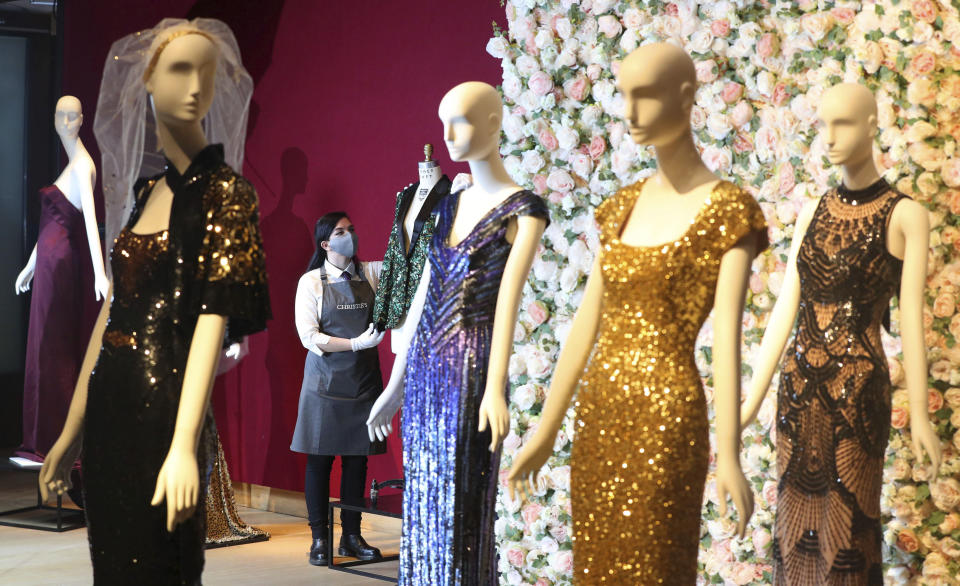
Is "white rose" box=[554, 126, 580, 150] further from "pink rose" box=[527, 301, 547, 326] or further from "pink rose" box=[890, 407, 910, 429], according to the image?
"pink rose" box=[890, 407, 910, 429]

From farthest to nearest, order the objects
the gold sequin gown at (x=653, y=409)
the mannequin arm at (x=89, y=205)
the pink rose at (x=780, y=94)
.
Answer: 1. the mannequin arm at (x=89, y=205)
2. the pink rose at (x=780, y=94)
3. the gold sequin gown at (x=653, y=409)

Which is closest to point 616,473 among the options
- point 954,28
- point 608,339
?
point 608,339

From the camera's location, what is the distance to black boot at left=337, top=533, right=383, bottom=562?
19.8 feet

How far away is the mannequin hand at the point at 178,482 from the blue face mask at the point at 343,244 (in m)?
3.97

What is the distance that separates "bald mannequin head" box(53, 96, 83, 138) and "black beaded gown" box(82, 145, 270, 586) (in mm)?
4528

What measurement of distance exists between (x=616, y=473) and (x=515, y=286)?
0.67m

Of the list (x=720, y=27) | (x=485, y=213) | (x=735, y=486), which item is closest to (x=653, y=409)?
(x=735, y=486)

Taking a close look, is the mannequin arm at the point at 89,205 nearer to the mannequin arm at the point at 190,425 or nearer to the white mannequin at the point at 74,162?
the white mannequin at the point at 74,162

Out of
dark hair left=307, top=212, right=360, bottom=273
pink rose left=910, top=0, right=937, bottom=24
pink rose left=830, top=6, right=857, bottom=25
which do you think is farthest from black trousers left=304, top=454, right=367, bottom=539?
pink rose left=910, top=0, right=937, bottom=24

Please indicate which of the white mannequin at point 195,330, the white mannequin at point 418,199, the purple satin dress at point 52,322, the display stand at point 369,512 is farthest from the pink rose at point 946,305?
the purple satin dress at point 52,322

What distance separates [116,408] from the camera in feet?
7.77

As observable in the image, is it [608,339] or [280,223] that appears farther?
[280,223]

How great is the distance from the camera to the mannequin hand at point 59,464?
2588 millimetres

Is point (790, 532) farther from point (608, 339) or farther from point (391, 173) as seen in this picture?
point (391, 173)
